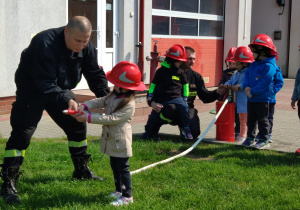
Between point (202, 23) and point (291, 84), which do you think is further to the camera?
point (291, 84)

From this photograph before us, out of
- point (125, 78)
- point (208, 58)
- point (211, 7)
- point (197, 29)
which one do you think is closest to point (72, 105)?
point (125, 78)

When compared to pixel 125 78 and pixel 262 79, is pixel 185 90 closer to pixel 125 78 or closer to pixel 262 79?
pixel 262 79

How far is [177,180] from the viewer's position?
5.23 metres

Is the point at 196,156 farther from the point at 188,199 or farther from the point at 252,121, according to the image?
the point at 188,199

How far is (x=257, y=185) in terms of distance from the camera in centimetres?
504

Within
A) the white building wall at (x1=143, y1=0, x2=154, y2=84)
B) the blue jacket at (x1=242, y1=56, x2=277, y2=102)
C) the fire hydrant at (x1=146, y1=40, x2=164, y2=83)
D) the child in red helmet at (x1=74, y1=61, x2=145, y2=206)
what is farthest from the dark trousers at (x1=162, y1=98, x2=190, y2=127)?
the white building wall at (x1=143, y1=0, x2=154, y2=84)

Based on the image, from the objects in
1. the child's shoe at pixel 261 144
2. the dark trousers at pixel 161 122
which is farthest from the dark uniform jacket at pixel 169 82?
the child's shoe at pixel 261 144

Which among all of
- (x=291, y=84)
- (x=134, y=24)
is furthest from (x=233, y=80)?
(x=291, y=84)

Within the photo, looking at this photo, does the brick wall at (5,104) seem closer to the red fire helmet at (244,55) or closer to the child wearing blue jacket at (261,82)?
the red fire helmet at (244,55)

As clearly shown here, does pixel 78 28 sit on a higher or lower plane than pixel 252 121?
higher

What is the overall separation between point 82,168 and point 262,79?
2945mm

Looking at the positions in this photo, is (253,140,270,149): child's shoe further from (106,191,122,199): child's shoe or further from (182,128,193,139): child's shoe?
(106,191,122,199): child's shoe

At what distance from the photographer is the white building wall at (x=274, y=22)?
20391mm

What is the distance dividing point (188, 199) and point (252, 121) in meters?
2.74
